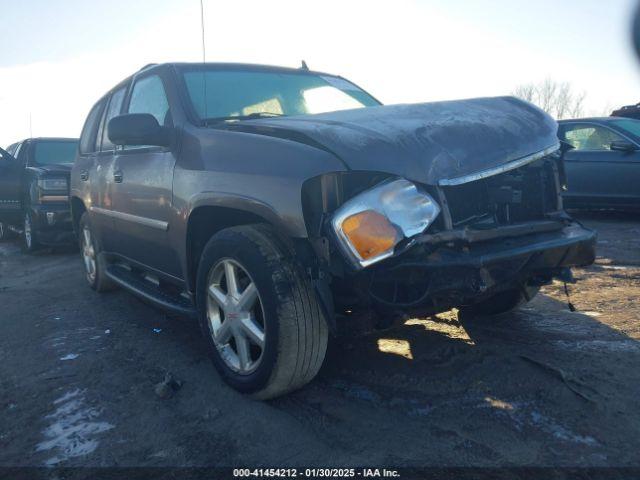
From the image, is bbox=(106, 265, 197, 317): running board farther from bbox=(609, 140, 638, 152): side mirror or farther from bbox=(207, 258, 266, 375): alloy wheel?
bbox=(609, 140, 638, 152): side mirror

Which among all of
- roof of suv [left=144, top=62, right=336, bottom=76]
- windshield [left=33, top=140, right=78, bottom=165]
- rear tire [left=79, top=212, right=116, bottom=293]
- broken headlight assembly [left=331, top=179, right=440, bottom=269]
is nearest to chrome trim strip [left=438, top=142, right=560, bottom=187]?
broken headlight assembly [left=331, top=179, right=440, bottom=269]

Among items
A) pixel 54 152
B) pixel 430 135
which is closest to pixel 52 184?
pixel 54 152

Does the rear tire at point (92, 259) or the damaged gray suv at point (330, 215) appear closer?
Answer: the damaged gray suv at point (330, 215)

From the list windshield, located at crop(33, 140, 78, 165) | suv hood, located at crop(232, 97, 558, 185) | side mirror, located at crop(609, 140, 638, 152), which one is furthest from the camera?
windshield, located at crop(33, 140, 78, 165)

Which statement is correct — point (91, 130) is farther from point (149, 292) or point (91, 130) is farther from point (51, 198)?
point (51, 198)

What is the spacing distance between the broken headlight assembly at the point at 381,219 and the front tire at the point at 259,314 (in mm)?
362

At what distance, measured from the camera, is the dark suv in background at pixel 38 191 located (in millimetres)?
6883

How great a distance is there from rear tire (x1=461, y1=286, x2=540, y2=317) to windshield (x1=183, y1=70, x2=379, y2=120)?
66.0 inches

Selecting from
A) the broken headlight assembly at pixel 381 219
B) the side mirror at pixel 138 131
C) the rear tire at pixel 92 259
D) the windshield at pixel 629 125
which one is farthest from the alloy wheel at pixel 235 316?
the windshield at pixel 629 125

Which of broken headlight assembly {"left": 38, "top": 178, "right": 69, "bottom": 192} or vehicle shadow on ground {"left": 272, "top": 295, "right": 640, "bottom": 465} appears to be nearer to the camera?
vehicle shadow on ground {"left": 272, "top": 295, "right": 640, "bottom": 465}

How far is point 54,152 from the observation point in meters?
8.12

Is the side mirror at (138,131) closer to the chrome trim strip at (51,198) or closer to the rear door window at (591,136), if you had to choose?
the chrome trim strip at (51,198)

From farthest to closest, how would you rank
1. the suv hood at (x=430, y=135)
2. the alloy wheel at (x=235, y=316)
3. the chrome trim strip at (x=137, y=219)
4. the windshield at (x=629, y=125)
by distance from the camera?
the windshield at (x=629, y=125), the chrome trim strip at (x=137, y=219), the alloy wheel at (x=235, y=316), the suv hood at (x=430, y=135)

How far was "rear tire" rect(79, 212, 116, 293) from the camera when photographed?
460cm
